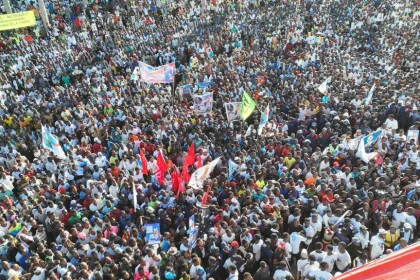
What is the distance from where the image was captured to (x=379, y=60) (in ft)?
58.5

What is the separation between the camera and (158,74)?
15.3 metres

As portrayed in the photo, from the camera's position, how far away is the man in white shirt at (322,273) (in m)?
7.15

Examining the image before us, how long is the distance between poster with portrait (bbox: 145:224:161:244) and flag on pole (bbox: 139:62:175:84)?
752 cm

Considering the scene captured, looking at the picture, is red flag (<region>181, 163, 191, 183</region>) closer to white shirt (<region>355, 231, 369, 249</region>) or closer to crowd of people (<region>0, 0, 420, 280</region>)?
crowd of people (<region>0, 0, 420, 280</region>)

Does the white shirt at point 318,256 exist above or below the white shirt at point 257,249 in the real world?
above

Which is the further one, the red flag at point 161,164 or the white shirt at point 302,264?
the red flag at point 161,164

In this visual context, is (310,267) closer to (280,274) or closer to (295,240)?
(280,274)

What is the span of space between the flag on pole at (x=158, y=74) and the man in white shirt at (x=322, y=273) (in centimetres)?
953

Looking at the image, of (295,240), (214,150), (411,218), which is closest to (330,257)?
(295,240)

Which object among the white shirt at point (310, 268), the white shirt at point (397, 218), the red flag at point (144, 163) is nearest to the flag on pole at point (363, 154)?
the white shirt at point (397, 218)

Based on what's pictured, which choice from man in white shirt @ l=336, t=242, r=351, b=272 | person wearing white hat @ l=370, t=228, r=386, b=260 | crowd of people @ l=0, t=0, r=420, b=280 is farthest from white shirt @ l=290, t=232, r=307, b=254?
person wearing white hat @ l=370, t=228, r=386, b=260

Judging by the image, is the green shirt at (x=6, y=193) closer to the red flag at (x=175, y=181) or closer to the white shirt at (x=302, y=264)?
the red flag at (x=175, y=181)

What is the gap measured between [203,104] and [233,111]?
1.13 metres

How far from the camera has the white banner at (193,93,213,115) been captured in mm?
13703
